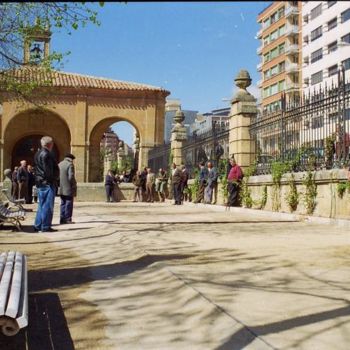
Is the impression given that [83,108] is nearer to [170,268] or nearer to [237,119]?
[237,119]

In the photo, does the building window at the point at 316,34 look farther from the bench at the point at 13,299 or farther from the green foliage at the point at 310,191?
the bench at the point at 13,299

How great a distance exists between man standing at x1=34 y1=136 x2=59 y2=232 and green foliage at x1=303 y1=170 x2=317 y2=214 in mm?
5518

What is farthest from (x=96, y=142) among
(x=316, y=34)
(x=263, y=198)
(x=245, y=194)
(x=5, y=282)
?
(x=5, y=282)

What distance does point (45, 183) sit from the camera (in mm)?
9016

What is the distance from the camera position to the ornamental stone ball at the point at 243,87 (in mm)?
15789

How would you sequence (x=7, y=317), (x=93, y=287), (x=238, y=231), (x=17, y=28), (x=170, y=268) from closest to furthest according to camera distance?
1. (x=7, y=317)
2. (x=93, y=287)
3. (x=170, y=268)
4. (x=238, y=231)
5. (x=17, y=28)

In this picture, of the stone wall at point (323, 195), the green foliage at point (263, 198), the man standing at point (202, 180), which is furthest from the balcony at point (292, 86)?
the stone wall at point (323, 195)

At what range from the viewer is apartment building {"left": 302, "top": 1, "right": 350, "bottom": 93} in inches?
1532

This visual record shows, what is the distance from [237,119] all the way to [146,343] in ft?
42.1

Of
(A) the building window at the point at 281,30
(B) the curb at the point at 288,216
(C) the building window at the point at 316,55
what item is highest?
(A) the building window at the point at 281,30

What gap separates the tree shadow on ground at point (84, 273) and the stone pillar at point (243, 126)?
958cm

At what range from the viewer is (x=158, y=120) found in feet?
114

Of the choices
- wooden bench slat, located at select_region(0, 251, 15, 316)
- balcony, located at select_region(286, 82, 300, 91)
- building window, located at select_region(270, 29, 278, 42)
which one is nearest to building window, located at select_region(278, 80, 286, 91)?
balcony, located at select_region(286, 82, 300, 91)

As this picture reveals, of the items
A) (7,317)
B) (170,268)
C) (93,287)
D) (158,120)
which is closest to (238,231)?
(170,268)
